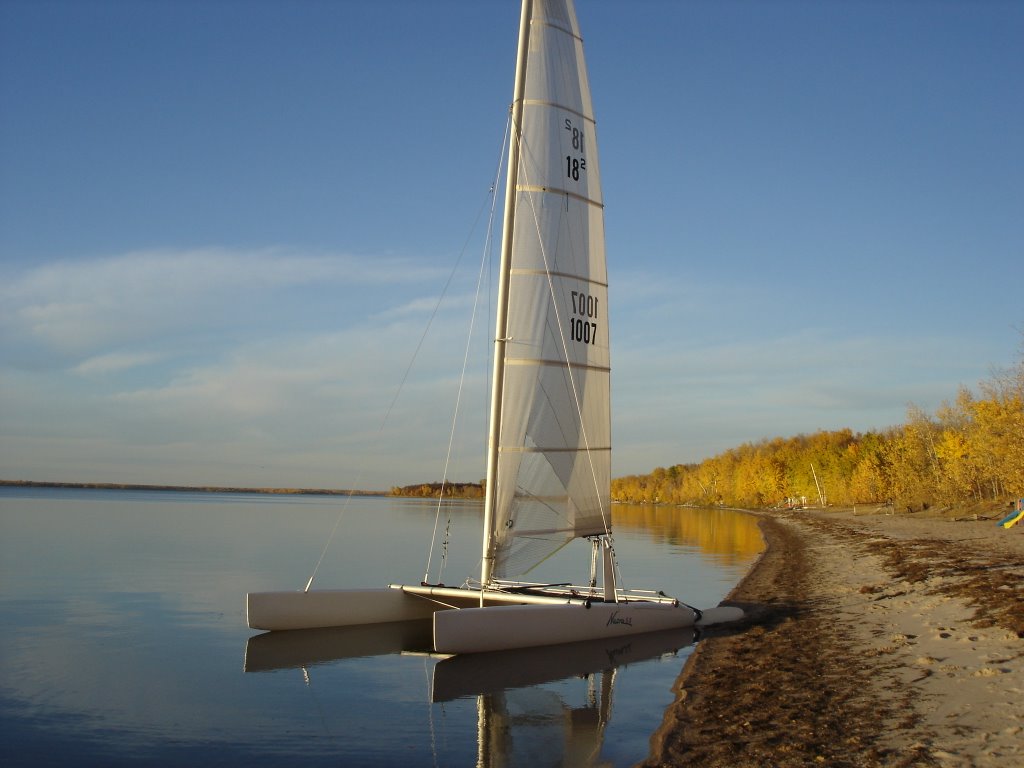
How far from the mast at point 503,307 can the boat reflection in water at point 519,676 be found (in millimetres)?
1861

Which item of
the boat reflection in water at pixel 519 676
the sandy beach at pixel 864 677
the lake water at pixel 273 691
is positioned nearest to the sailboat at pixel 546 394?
the boat reflection in water at pixel 519 676

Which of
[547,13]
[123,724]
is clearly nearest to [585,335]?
[547,13]

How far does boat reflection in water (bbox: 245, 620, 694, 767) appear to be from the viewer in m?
7.48

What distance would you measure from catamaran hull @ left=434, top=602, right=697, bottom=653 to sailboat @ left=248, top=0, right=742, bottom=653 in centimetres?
4

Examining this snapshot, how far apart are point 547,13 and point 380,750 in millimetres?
12274

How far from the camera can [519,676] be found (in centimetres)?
1023

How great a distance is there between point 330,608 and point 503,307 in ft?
18.3

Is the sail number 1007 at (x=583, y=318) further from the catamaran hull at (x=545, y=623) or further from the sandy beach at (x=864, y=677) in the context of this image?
the sandy beach at (x=864, y=677)

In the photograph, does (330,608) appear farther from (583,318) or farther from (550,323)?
(583,318)

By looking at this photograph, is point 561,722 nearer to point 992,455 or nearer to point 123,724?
point 123,724

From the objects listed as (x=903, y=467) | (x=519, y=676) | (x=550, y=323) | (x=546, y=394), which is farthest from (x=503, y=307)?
(x=903, y=467)

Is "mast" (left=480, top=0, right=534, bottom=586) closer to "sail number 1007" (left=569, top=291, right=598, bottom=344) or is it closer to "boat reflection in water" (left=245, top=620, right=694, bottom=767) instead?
"sail number 1007" (left=569, top=291, right=598, bottom=344)

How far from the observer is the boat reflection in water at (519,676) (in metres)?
7.48

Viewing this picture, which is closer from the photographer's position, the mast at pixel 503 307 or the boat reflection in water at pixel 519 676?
the boat reflection in water at pixel 519 676
